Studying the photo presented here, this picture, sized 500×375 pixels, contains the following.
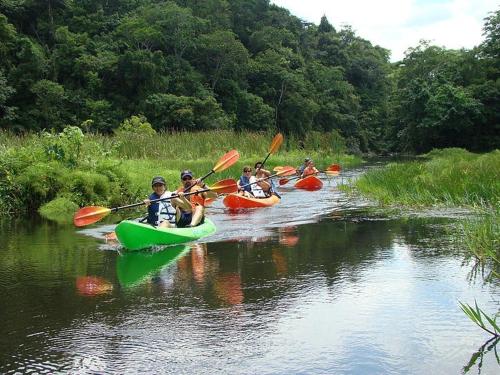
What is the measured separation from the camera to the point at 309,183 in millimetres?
17312

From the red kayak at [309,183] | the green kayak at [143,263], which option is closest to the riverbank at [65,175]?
the red kayak at [309,183]

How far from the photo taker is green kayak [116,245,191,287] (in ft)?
21.2

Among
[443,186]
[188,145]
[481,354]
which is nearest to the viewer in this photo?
[481,354]

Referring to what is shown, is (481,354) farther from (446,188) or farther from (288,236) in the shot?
(446,188)

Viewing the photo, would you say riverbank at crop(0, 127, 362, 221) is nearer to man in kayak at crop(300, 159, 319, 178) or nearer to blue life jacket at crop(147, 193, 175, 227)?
man in kayak at crop(300, 159, 319, 178)

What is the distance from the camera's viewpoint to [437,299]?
17.4 feet

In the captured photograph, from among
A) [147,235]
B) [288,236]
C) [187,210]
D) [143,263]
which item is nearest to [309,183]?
[288,236]

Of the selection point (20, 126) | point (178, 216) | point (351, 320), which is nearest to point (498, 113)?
point (20, 126)

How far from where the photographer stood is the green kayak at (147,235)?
7.72 metres

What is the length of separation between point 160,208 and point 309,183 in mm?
9197

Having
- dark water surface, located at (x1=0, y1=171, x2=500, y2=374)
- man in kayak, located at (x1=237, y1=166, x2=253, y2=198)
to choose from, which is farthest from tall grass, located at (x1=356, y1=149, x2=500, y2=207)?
man in kayak, located at (x1=237, y1=166, x2=253, y2=198)

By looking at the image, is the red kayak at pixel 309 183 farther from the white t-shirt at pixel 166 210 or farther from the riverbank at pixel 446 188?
the white t-shirt at pixel 166 210

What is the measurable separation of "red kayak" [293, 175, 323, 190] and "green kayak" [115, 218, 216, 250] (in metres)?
8.76

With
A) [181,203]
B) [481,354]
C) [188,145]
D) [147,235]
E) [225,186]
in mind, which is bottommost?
[481,354]
